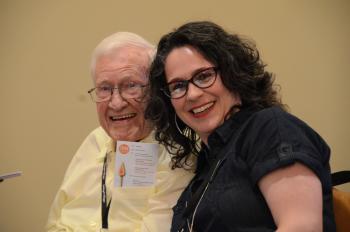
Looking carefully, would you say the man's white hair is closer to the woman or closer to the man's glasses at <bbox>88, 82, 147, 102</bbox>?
the man's glasses at <bbox>88, 82, 147, 102</bbox>

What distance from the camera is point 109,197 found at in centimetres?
141

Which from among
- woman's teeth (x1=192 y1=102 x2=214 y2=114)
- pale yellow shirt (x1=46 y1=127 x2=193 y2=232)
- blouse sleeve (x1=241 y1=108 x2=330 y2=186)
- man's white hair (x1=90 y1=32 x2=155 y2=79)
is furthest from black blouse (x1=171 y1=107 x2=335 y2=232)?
man's white hair (x1=90 y1=32 x2=155 y2=79)

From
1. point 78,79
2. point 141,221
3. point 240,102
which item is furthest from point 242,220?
point 78,79

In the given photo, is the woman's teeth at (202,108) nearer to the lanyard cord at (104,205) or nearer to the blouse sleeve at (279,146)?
the blouse sleeve at (279,146)

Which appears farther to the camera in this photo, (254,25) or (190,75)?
(254,25)

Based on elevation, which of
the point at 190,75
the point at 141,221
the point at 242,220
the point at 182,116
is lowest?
the point at 141,221

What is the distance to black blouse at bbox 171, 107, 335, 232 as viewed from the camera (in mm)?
803

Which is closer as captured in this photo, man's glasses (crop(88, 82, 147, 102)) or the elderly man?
the elderly man

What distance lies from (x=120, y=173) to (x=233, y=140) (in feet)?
1.75

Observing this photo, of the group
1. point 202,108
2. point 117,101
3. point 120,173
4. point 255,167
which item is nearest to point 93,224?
point 120,173

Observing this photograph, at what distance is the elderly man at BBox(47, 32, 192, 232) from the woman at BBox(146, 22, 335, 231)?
0.09m

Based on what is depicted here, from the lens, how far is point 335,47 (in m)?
1.78

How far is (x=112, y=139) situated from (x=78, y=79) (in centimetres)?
77

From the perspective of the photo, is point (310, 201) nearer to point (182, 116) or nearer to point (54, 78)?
point (182, 116)
